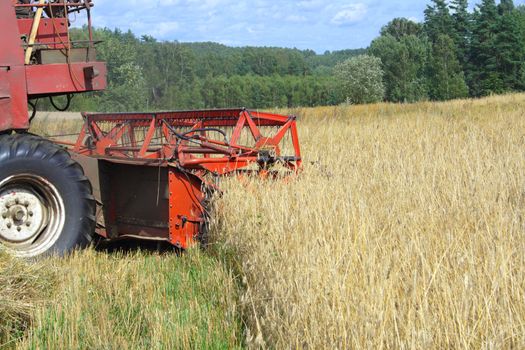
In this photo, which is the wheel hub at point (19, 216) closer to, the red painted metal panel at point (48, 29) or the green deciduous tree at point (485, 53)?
the red painted metal panel at point (48, 29)

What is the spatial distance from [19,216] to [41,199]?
253 mm

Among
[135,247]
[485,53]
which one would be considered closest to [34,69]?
[135,247]

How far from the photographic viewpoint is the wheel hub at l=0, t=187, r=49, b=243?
4.95 metres

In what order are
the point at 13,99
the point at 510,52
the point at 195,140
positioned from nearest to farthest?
the point at 13,99 → the point at 195,140 → the point at 510,52

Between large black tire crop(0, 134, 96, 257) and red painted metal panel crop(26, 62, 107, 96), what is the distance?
19.6 inches

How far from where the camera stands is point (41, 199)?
5.17 m

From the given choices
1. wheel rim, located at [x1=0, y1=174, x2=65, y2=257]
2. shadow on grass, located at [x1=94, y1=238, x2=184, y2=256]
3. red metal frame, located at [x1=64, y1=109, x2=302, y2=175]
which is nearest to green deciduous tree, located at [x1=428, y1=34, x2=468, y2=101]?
red metal frame, located at [x1=64, y1=109, x2=302, y2=175]

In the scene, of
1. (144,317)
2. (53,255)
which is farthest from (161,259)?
(144,317)

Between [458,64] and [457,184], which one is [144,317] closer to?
[457,184]

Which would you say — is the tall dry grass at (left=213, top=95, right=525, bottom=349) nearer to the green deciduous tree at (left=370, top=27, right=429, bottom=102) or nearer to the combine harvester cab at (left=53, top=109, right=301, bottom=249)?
the combine harvester cab at (left=53, top=109, right=301, bottom=249)

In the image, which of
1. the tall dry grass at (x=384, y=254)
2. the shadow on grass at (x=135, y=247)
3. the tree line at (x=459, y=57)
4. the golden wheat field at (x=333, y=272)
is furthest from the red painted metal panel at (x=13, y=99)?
the tree line at (x=459, y=57)

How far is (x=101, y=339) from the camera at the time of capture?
3514 mm

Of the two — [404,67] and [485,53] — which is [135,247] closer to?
[485,53]

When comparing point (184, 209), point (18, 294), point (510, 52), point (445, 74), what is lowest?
point (18, 294)
